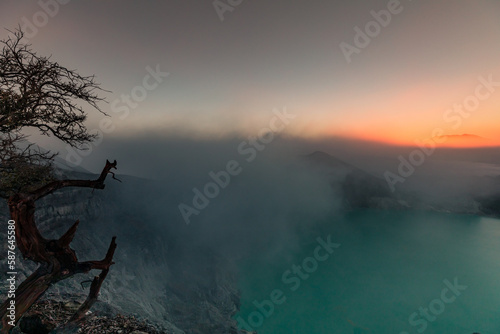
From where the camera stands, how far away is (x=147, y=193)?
86000 mm

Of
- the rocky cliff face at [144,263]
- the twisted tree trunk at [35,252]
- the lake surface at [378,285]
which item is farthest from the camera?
the lake surface at [378,285]

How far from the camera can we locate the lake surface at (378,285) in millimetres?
57562

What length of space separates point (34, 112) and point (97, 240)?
43.6m

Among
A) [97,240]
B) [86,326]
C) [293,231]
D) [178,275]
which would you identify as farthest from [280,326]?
[293,231]

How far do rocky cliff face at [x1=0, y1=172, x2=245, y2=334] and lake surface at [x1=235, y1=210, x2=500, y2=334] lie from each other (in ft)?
41.5

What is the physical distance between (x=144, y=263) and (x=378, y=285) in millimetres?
81080

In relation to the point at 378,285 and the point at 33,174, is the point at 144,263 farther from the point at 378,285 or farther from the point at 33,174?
the point at 378,285

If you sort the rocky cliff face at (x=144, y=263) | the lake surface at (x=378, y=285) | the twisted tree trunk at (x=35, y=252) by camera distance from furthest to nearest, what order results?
1. the lake surface at (x=378, y=285)
2. the rocky cliff face at (x=144, y=263)
3. the twisted tree trunk at (x=35, y=252)

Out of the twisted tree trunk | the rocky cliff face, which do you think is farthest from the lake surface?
the twisted tree trunk

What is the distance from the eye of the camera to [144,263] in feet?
155

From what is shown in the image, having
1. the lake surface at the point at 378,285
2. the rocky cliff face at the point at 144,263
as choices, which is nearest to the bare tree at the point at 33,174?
the rocky cliff face at the point at 144,263

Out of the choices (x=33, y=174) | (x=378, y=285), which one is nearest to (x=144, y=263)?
(x=33, y=174)

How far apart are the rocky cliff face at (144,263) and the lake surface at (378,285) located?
1264 cm

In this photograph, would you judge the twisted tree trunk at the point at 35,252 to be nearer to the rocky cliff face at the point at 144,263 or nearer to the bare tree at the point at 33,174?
the bare tree at the point at 33,174
